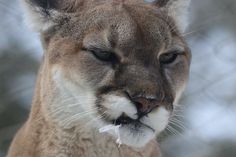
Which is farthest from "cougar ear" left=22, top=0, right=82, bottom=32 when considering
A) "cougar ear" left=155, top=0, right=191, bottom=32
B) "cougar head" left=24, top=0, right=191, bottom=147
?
"cougar ear" left=155, top=0, right=191, bottom=32

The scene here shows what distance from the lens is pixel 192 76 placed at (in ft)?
10.5

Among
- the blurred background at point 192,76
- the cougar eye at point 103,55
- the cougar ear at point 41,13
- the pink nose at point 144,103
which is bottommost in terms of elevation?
the blurred background at point 192,76

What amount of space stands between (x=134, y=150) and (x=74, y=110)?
0.20 m

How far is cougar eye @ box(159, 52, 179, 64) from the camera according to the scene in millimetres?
2312

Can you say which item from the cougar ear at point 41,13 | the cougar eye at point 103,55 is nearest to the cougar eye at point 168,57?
the cougar eye at point 103,55

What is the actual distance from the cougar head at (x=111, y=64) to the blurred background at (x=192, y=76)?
0.46ft

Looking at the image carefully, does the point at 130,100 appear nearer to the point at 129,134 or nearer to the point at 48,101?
the point at 129,134

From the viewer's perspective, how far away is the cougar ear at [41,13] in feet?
7.84

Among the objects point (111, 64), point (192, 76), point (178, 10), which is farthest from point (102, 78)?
point (192, 76)

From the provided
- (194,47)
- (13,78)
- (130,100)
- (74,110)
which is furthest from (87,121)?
(194,47)

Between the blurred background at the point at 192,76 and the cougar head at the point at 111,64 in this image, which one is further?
the blurred background at the point at 192,76

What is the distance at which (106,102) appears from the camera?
2.20 meters

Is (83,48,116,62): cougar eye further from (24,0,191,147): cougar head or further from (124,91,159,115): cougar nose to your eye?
(124,91,159,115): cougar nose

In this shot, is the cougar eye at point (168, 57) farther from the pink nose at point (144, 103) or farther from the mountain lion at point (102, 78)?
the pink nose at point (144, 103)
